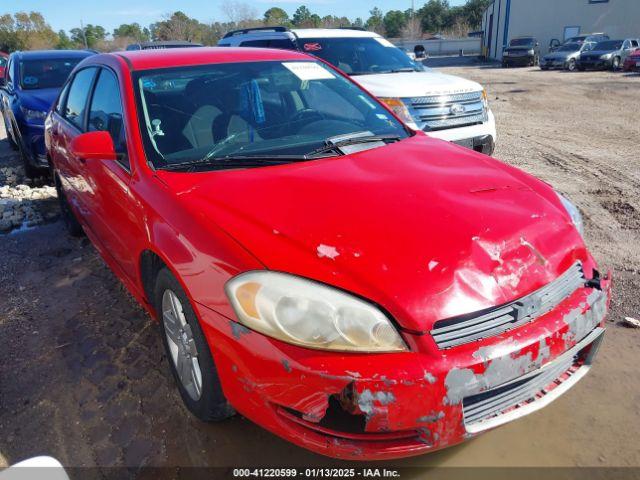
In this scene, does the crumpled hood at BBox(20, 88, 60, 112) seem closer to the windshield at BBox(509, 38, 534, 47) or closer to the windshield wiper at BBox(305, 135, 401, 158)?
the windshield wiper at BBox(305, 135, 401, 158)

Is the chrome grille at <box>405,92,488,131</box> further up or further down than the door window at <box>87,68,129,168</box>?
further down

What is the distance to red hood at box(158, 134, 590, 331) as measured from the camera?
1.72 metres

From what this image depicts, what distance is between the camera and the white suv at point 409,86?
5.77 metres

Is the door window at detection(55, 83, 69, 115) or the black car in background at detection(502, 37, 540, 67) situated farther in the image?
the black car in background at detection(502, 37, 540, 67)

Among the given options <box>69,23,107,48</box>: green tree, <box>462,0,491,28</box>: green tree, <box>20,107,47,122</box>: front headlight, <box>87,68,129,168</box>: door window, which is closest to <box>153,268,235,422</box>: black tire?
<box>87,68,129,168</box>: door window

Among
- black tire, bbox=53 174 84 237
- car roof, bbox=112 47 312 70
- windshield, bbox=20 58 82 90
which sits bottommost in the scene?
black tire, bbox=53 174 84 237

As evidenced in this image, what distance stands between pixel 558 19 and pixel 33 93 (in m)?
39.5

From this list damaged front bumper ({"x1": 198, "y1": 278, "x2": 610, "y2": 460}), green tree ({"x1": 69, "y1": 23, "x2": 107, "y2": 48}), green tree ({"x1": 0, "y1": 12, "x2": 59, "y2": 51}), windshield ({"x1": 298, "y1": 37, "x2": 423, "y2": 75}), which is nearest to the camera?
damaged front bumper ({"x1": 198, "y1": 278, "x2": 610, "y2": 460})

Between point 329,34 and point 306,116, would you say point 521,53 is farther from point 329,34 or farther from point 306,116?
point 306,116

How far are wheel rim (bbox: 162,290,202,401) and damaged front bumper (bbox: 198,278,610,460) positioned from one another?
362 millimetres

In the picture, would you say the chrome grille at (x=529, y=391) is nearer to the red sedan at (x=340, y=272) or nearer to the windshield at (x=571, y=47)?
the red sedan at (x=340, y=272)

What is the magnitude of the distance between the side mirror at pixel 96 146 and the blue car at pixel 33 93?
4223 millimetres

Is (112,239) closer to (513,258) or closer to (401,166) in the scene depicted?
(401,166)

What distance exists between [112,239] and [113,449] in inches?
51.3
